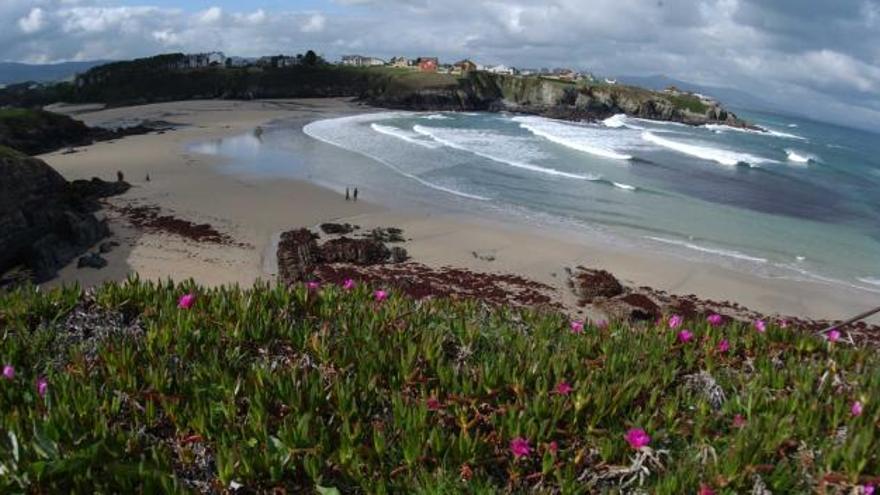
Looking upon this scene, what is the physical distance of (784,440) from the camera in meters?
2.90

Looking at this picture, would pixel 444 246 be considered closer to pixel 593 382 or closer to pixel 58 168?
pixel 593 382

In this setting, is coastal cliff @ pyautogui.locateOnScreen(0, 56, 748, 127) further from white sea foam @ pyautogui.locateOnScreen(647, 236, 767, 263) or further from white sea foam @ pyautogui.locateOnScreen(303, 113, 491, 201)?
white sea foam @ pyautogui.locateOnScreen(647, 236, 767, 263)

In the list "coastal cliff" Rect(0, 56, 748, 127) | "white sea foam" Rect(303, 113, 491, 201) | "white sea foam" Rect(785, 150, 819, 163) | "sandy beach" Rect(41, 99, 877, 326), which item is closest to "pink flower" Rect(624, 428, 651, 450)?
"sandy beach" Rect(41, 99, 877, 326)

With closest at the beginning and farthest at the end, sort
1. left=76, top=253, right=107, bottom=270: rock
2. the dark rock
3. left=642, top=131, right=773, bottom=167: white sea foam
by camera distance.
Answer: left=76, top=253, right=107, bottom=270: rock
the dark rock
left=642, top=131, right=773, bottom=167: white sea foam

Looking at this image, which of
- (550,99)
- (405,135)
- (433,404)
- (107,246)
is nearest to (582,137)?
(405,135)

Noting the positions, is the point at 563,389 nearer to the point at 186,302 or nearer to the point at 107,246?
the point at 186,302

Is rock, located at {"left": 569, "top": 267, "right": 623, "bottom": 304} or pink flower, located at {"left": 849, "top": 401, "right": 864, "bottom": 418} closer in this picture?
pink flower, located at {"left": 849, "top": 401, "right": 864, "bottom": 418}

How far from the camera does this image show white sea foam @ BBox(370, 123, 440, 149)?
50.0 m

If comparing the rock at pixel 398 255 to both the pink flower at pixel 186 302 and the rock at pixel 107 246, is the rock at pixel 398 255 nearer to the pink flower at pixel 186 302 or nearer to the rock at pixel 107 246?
the rock at pixel 107 246

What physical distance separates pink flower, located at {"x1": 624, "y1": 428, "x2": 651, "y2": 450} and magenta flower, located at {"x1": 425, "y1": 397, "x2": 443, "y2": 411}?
0.96m

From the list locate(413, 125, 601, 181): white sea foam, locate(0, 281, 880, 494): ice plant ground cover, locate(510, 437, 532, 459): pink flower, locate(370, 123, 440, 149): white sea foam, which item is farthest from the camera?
locate(370, 123, 440, 149): white sea foam

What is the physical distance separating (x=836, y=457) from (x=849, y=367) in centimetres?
175

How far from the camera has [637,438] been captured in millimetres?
2877

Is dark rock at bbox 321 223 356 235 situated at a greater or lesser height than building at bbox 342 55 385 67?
lesser
